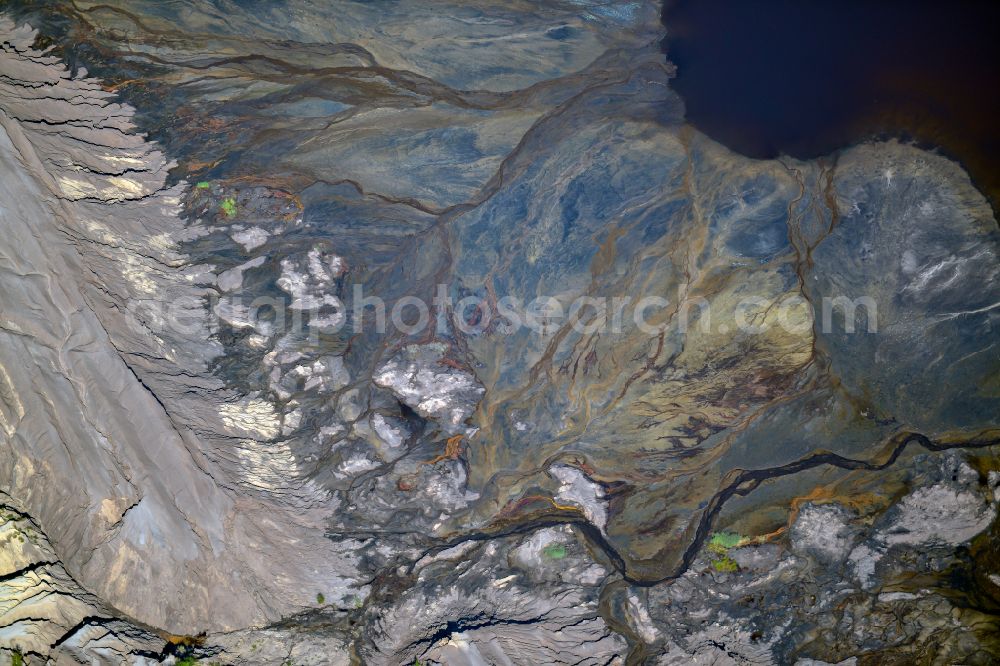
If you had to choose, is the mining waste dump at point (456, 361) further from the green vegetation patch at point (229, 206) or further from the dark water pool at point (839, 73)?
the dark water pool at point (839, 73)

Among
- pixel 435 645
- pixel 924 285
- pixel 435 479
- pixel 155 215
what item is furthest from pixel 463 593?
pixel 924 285

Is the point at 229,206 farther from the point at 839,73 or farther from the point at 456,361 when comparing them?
the point at 839,73

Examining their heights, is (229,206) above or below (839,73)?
below

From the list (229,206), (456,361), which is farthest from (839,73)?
(229,206)

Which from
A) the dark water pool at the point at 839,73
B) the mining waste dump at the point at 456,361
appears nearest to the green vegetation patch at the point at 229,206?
the mining waste dump at the point at 456,361

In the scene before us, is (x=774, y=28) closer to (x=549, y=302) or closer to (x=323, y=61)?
(x=549, y=302)

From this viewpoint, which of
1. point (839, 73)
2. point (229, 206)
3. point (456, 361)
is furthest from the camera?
point (456, 361)
